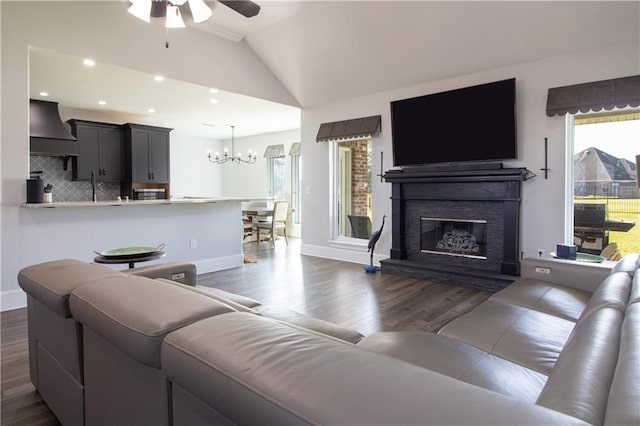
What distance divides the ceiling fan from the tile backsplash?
5.21 meters

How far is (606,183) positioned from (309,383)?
4636 millimetres

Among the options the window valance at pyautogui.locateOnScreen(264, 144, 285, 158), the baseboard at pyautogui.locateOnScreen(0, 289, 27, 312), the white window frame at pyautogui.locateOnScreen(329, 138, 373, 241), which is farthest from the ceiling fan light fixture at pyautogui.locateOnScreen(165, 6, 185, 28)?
the window valance at pyautogui.locateOnScreen(264, 144, 285, 158)

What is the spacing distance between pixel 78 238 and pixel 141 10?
262 cm

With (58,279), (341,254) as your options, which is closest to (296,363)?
(58,279)

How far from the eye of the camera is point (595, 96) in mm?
3797

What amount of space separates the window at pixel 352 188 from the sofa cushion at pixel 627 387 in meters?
5.00

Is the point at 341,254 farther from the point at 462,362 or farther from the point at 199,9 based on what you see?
the point at 462,362

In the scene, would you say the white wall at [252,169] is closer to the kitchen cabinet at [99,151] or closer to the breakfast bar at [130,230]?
the kitchen cabinet at [99,151]

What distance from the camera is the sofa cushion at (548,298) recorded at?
2117 mm

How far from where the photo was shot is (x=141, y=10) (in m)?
2.85

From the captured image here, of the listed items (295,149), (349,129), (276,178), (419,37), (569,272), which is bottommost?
(569,272)

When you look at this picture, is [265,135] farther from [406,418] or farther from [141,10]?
[406,418]

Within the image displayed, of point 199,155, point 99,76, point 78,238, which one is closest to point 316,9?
point 99,76

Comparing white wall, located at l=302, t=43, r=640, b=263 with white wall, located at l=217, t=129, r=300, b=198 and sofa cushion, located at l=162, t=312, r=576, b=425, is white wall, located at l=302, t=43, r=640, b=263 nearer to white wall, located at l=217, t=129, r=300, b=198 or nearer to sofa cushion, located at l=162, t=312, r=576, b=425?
white wall, located at l=217, t=129, r=300, b=198
